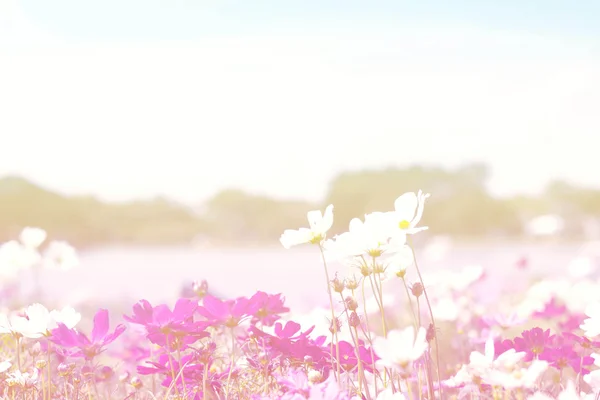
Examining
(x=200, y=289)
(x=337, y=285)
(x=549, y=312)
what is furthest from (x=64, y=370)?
(x=549, y=312)

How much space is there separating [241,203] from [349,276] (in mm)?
38176

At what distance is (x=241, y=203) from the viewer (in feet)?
130

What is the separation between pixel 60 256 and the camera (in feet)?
7.96

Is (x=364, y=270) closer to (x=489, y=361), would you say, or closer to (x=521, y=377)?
(x=489, y=361)

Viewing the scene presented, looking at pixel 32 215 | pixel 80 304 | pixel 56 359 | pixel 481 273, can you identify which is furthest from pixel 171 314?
pixel 32 215

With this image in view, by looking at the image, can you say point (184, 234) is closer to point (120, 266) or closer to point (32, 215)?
point (32, 215)

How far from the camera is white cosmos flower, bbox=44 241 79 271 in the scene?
219 cm

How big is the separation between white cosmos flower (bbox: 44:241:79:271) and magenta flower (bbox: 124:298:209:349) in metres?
0.87

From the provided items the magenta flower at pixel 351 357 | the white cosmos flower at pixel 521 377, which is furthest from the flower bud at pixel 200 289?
the white cosmos flower at pixel 521 377

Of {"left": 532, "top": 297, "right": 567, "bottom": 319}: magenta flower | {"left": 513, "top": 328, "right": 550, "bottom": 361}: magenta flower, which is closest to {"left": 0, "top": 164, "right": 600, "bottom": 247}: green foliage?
{"left": 532, "top": 297, "right": 567, "bottom": 319}: magenta flower

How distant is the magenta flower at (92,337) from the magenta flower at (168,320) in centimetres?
8

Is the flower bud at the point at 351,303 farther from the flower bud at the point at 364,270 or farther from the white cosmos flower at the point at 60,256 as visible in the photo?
the white cosmos flower at the point at 60,256

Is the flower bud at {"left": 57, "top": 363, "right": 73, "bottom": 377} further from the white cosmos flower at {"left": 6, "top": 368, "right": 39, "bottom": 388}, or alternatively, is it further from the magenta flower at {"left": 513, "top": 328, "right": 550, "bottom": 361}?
the magenta flower at {"left": 513, "top": 328, "right": 550, "bottom": 361}

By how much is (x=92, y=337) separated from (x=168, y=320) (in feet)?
0.61
